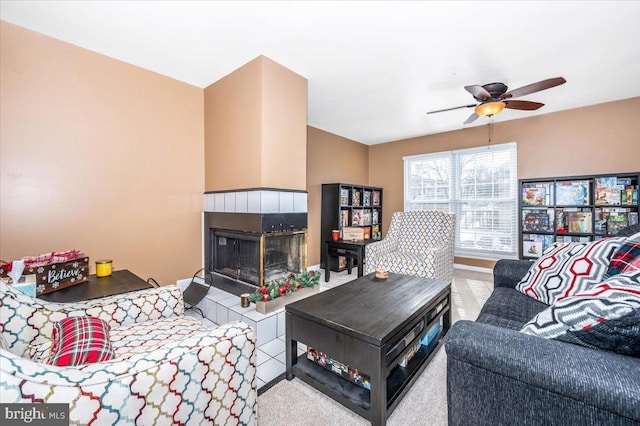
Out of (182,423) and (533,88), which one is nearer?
(182,423)

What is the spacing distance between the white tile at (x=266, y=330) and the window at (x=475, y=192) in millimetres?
3823

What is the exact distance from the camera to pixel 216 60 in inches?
101

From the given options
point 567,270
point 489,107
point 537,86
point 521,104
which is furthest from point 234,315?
point 521,104

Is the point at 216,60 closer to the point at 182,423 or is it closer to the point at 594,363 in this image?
the point at 182,423

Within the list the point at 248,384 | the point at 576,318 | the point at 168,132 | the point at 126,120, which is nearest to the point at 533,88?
the point at 576,318

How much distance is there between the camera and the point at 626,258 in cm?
143

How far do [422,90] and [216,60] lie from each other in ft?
7.57

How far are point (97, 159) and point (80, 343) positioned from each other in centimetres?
213

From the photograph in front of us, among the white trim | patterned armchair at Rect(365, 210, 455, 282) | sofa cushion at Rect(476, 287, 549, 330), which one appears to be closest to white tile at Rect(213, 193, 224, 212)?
patterned armchair at Rect(365, 210, 455, 282)

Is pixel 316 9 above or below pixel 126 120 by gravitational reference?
above

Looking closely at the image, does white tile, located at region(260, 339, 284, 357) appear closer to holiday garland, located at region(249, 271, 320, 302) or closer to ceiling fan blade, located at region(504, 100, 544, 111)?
holiday garland, located at region(249, 271, 320, 302)

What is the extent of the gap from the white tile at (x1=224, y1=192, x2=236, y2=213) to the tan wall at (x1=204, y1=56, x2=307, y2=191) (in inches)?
3.8

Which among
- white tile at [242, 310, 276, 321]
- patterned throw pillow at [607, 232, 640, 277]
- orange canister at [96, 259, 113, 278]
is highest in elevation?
patterned throw pillow at [607, 232, 640, 277]

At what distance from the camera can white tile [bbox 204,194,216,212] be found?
3045 mm
